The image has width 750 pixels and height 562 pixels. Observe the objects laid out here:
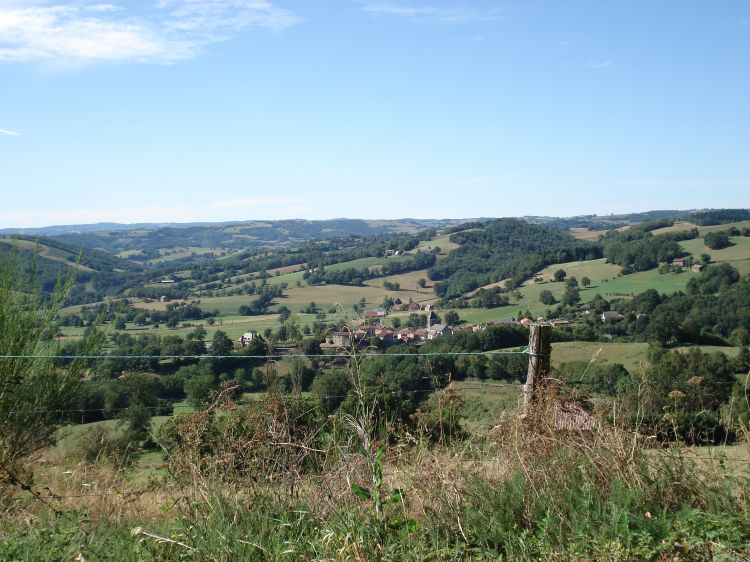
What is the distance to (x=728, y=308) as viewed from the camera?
3584 centimetres

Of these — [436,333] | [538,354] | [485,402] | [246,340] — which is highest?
[538,354]

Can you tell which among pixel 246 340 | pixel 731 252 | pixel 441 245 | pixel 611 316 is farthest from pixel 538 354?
pixel 441 245

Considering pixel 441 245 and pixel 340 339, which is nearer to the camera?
pixel 340 339

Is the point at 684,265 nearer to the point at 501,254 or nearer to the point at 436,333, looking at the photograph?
the point at 501,254

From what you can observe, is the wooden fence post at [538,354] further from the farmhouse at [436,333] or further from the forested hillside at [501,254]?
the forested hillside at [501,254]

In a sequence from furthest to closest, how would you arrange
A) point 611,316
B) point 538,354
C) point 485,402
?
point 611,316
point 485,402
point 538,354

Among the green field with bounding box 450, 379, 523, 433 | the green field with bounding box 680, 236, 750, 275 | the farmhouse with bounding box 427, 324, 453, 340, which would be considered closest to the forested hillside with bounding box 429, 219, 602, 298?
the green field with bounding box 680, 236, 750, 275

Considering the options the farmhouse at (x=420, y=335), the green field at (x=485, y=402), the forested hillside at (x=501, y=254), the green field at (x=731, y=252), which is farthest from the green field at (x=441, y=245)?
the green field at (x=485, y=402)

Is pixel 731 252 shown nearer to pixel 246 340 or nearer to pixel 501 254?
pixel 501 254

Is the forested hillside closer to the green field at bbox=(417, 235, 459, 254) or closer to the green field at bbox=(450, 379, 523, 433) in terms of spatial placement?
the green field at bbox=(417, 235, 459, 254)

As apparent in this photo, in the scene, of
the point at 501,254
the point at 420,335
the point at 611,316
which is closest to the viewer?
the point at 420,335

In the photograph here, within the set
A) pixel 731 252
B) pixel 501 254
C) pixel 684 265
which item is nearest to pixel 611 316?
pixel 684 265

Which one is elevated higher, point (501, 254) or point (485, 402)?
point (485, 402)

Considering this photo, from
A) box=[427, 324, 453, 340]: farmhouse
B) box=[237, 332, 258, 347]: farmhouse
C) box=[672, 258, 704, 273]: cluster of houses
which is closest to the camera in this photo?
box=[237, 332, 258, 347]: farmhouse
